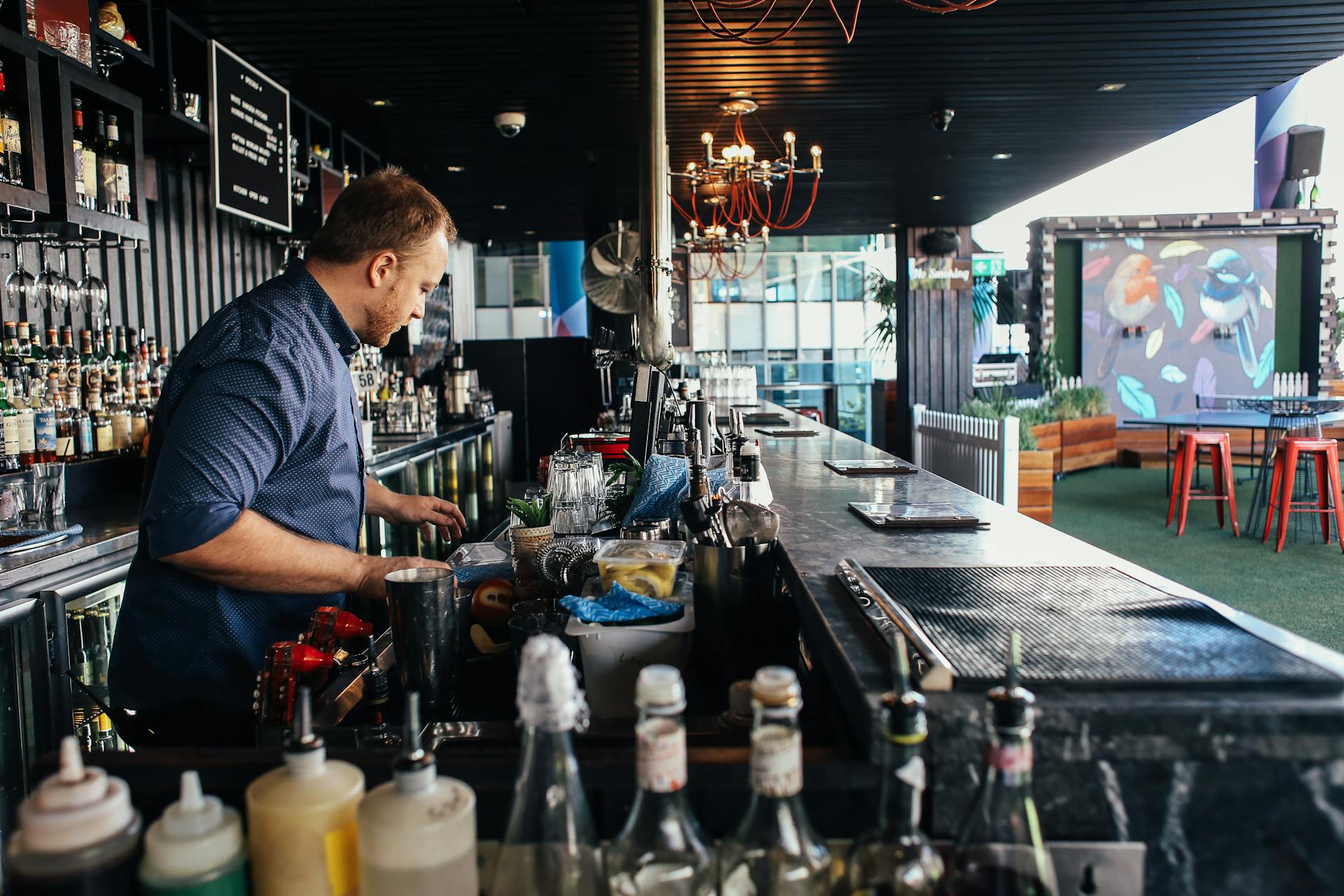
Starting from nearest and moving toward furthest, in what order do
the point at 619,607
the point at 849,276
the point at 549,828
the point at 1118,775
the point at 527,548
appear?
the point at 549,828, the point at 1118,775, the point at 619,607, the point at 527,548, the point at 849,276

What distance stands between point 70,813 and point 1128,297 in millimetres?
15383

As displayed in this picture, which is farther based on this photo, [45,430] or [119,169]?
[119,169]

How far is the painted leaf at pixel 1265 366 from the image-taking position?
14.2 metres

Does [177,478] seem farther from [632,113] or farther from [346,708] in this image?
[632,113]

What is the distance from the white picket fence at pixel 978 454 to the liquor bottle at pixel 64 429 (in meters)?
3.85

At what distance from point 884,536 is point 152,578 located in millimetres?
1273

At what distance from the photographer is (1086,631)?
1087 millimetres

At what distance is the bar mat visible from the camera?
0.92m

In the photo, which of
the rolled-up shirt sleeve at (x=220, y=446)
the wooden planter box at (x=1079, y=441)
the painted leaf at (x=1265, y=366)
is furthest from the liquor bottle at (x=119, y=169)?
the painted leaf at (x=1265, y=366)

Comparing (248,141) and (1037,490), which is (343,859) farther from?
(1037,490)

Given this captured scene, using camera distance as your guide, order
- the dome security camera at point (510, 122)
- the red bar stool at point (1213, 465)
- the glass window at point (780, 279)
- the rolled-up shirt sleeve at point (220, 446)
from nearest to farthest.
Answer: the rolled-up shirt sleeve at point (220, 446) → the dome security camera at point (510, 122) → the red bar stool at point (1213, 465) → the glass window at point (780, 279)

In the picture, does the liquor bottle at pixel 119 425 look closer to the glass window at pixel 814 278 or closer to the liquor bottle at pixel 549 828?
the liquor bottle at pixel 549 828

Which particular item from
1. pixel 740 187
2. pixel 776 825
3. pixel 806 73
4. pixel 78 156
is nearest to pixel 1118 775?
pixel 776 825

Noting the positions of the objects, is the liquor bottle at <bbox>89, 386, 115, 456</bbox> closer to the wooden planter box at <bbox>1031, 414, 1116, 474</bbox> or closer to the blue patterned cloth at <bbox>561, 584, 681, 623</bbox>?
the blue patterned cloth at <bbox>561, 584, 681, 623</bbox>
